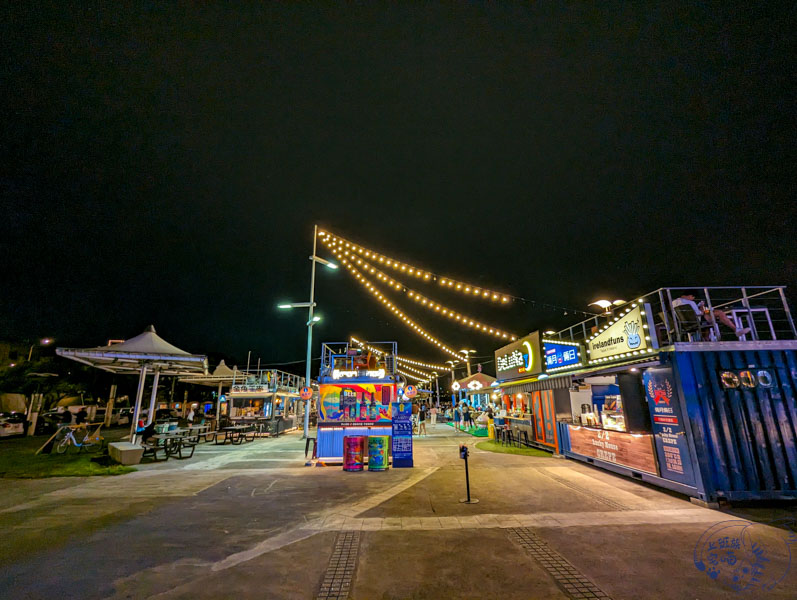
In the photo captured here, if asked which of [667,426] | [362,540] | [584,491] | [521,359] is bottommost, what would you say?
[584,491]

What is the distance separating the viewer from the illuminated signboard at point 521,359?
14.2 m

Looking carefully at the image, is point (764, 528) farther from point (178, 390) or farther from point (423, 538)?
point (178, 390)

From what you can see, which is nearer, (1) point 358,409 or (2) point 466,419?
(1) point 358,409

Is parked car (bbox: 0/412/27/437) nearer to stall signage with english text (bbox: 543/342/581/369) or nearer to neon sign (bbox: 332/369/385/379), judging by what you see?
neon sign (bbox: 332/369/385/379)

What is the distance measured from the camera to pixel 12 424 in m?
20.8

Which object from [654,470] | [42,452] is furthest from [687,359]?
[42,452]

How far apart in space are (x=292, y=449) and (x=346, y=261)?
8.94 meters

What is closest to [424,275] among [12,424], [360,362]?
→ [360,362]

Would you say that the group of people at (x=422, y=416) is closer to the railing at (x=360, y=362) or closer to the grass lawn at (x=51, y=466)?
the railing at (x=360, y=362)

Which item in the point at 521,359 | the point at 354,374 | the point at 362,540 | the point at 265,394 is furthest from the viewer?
the point at 265,394

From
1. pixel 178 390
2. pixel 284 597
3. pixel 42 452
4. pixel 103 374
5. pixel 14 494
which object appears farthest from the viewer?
pixel 178 390

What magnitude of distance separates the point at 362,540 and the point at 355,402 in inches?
277

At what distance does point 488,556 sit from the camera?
4430mm

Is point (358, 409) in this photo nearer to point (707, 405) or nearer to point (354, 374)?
point (354, 374)
